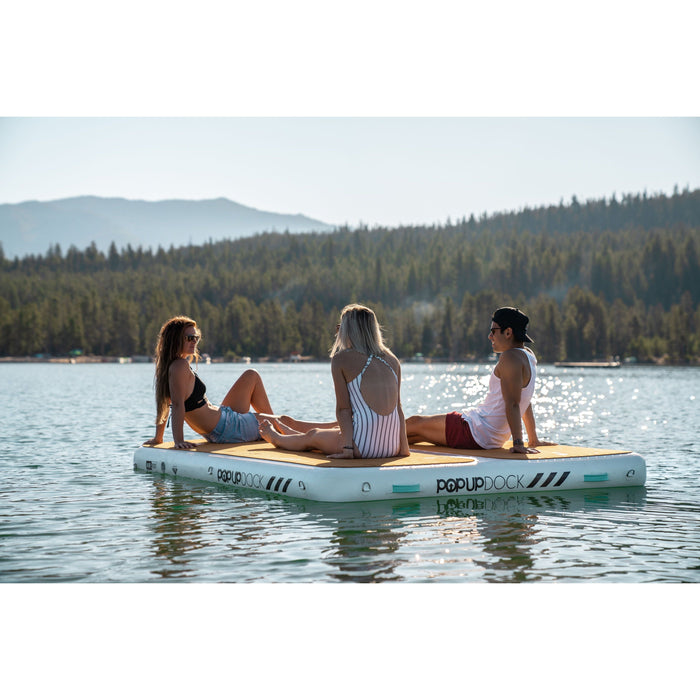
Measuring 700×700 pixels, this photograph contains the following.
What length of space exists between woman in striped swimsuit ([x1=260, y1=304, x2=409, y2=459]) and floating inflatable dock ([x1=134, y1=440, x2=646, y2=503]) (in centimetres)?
22

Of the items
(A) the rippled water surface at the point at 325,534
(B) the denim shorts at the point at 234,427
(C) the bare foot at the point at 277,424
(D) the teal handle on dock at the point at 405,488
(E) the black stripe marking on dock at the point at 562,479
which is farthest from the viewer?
(B) the denim shorts at the point at 234,427

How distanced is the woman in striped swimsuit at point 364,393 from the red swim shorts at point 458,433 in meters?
1.30

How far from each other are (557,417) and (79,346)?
155m

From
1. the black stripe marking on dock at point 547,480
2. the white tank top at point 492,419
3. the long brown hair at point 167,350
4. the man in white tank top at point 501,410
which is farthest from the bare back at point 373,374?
the long brown hair at point 167,350

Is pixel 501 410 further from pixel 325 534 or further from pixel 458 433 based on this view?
pixel 325 534

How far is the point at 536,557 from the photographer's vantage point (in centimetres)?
836

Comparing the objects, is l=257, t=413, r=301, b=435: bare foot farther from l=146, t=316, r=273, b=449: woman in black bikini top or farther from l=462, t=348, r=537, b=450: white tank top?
l=462, t=348, r=537, b=450: white tank top

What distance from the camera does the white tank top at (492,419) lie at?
12.2 m

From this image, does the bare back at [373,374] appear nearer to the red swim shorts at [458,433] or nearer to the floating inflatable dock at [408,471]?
the floating inflatable dock at [408,471]

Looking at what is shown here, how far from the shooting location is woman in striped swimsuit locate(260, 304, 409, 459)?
1076 centimetres

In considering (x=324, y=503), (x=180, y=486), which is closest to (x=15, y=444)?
(x=180, y=486)

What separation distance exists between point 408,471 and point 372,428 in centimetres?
67

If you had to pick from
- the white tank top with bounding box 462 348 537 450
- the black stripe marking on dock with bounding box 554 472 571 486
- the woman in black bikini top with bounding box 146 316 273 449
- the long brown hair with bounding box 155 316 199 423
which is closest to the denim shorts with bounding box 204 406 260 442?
the woman in black bikini top with bounding box 146 316 273 449

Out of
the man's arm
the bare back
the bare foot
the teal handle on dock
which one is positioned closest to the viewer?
the bare back
